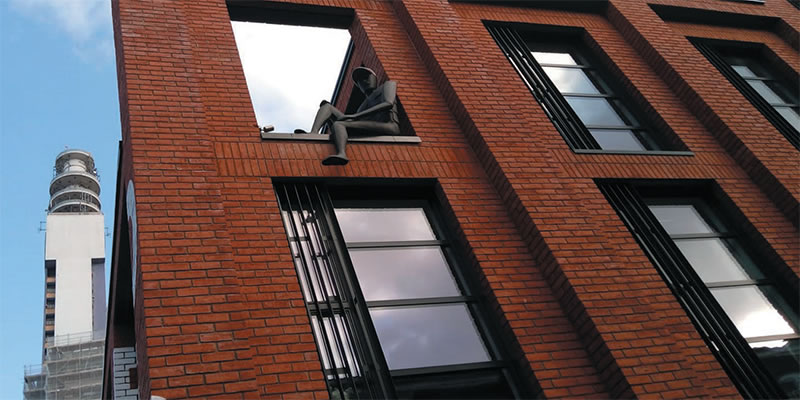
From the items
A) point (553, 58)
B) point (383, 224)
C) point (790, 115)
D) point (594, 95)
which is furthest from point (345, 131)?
point (790, 115)

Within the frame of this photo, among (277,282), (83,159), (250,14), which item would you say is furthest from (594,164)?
(83,159)

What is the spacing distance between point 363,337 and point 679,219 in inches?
167

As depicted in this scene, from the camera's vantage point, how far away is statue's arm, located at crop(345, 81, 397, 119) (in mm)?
7699

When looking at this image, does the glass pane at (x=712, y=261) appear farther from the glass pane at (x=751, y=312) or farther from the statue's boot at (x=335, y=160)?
the statue's boot at (x=335, y=160)

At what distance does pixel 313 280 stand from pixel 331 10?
458 centimetres

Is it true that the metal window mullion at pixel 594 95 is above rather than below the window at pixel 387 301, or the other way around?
above

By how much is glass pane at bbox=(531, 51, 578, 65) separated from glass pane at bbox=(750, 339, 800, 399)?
16.0 ft

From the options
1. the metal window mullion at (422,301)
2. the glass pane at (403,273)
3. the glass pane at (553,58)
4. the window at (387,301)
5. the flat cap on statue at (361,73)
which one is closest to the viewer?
the window at (387,301)

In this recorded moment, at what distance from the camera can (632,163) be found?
822 centimetres

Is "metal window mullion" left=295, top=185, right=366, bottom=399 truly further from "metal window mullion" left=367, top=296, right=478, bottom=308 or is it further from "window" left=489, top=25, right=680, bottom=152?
"window" left=489, top=25, right=680, bottom=152

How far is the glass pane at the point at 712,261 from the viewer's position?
7488 millimetres

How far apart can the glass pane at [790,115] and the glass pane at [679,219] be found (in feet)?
10.6

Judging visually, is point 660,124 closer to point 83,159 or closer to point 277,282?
point 277,282

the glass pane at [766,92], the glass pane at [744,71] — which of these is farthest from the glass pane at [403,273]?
the glass pane at [744,71]
